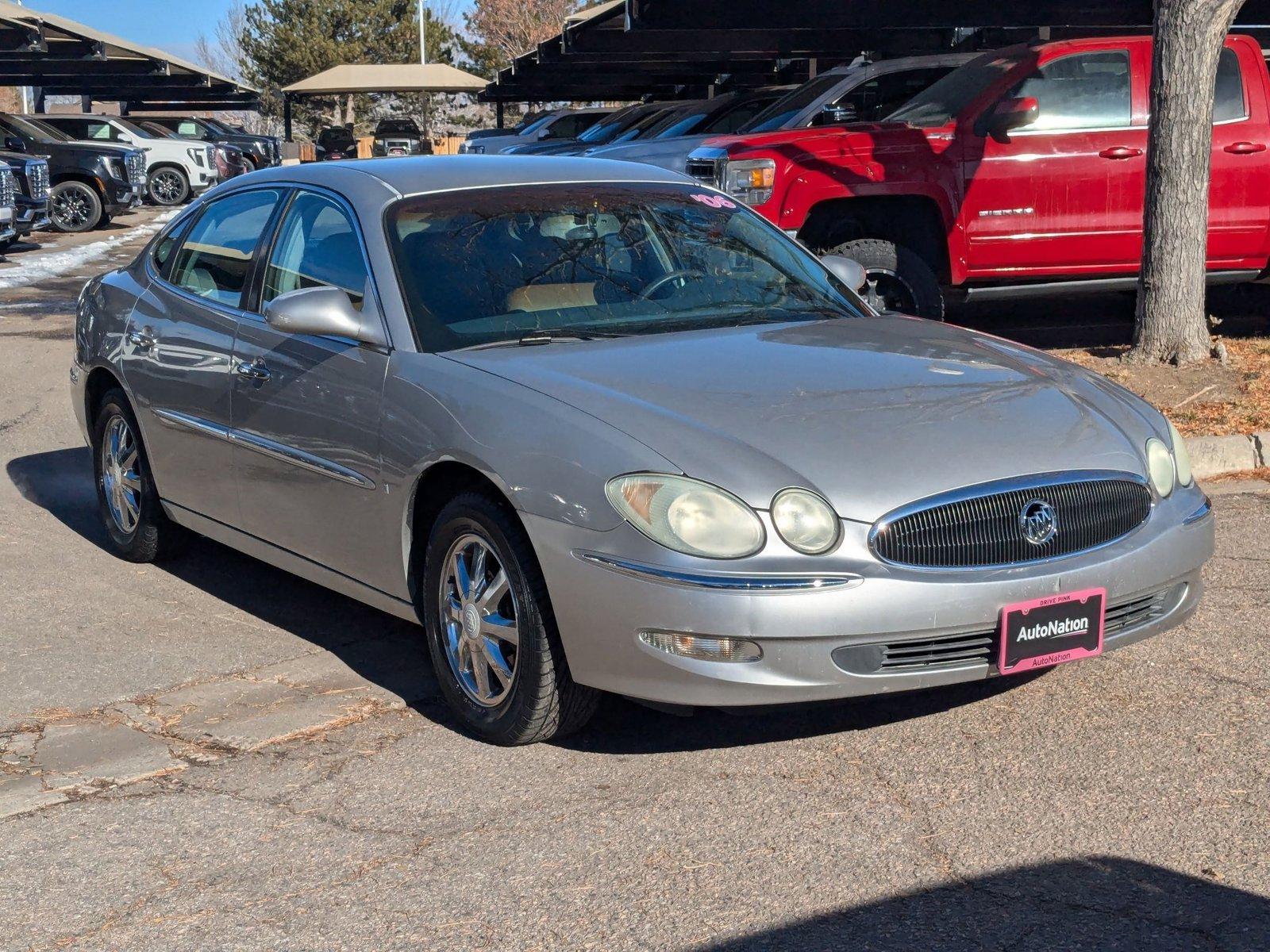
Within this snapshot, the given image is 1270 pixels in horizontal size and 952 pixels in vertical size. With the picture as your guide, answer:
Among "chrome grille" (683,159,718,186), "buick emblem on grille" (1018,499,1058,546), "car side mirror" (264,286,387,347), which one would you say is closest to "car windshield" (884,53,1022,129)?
"chrome grille" (683,159,718,186)

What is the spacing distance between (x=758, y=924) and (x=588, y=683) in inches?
36.5

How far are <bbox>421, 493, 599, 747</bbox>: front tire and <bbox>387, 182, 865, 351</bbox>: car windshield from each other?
65 centimetres

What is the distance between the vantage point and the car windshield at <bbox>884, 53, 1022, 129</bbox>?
1064 cm

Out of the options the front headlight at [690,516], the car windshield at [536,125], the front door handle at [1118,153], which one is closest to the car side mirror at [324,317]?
the front headlight at [690,516]

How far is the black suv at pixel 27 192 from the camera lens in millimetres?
21344

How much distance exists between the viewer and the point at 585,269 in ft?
16.6

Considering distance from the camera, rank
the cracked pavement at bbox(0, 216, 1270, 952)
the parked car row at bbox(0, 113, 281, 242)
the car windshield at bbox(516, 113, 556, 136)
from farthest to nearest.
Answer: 1. the car windshield at bbox(516, 113, 556, 136)
2. the parked car row at bbox(0, 113, 281, 242)
3. the cracked pavement at bbox(0, 216, 1270, 952)

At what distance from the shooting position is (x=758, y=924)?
10.6 ft

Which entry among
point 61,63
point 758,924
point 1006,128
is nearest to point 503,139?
point 61,63

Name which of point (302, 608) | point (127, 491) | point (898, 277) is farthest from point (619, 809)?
point (898, 277)

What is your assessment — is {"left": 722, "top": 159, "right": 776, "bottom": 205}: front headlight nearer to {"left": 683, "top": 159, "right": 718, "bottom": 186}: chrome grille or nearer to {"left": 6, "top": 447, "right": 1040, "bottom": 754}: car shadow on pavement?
{"left": 683, "top": 159, "right": 718, "bottom": 186}: chrome grille

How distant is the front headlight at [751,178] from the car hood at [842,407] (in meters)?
5.43

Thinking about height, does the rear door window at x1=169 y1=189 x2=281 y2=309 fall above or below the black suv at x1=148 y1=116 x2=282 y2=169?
below

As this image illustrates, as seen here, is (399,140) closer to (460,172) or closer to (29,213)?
(29,213)
